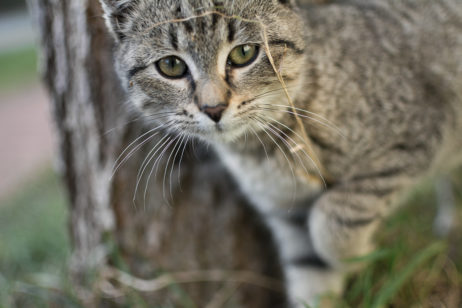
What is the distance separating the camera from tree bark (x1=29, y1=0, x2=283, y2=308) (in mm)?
1977

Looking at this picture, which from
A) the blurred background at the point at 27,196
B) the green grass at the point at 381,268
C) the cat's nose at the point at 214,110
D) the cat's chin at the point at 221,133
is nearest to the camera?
the cat's nose at the point at 214,110

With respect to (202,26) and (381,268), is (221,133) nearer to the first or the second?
(202,26)

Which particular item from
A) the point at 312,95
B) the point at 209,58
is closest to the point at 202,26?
the point at 209,58

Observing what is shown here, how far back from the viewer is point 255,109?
158 centimetres

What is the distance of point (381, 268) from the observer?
7.63ft

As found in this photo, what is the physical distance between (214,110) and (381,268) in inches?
59.7

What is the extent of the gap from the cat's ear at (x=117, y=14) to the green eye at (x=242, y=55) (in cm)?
47

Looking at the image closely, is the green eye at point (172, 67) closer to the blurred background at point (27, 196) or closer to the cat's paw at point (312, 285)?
the blurred background at point (27, 196)

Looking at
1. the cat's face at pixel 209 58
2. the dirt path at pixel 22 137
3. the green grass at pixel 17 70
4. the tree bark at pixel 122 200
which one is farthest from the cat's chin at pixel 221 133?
the green grass at pixel 17 70

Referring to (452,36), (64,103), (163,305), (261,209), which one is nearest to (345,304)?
(261,209)

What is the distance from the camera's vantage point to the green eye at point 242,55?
61.1 inches

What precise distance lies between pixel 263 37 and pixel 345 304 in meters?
1.42

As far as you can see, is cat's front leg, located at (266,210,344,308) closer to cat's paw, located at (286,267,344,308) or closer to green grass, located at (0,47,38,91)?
cat's paw, located at (286,267,344,308)

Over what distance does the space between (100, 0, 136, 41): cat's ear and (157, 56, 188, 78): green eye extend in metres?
0.23
